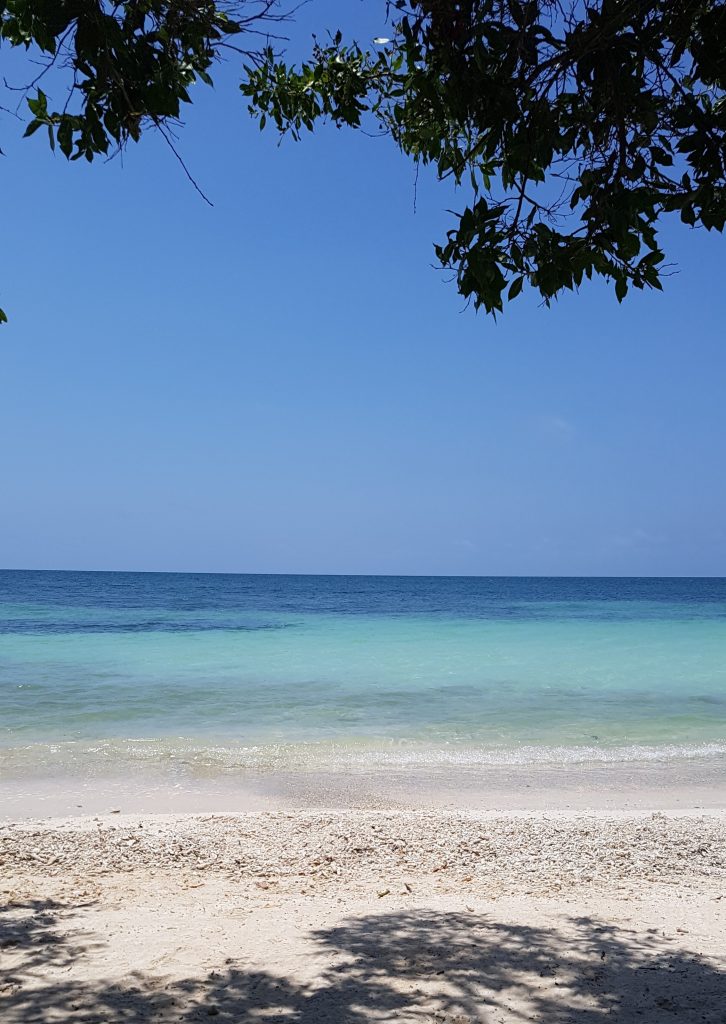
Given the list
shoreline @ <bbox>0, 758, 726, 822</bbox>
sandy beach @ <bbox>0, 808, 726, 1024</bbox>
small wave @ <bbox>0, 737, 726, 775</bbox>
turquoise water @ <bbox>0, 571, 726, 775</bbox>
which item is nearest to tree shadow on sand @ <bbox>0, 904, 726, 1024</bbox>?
sandy beach @ <bbox>0, 808, 726, 1024</bbox>

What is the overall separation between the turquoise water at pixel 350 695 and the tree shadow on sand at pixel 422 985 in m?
4.85

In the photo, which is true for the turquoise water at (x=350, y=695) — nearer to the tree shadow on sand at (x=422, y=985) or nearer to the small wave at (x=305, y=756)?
the small wave at (x=305, y=756)

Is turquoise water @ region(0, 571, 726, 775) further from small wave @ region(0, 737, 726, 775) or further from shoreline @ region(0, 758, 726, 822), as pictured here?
shoreline @ region(0, 758, 726, 822)

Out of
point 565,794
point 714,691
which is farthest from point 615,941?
point 714,691

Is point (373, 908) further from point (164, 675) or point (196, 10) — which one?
point (164, 675)

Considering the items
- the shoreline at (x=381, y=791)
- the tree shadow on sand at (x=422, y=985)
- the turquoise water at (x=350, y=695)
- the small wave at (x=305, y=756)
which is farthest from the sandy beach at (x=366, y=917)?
the turquoise water at (x=350, y=695)

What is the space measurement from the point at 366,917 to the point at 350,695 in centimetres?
882

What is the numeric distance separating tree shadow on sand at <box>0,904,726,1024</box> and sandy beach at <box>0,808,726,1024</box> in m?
0.01

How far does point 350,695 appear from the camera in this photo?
1302 centimetres

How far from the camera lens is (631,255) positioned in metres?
2.91

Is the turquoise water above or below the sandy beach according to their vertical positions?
below

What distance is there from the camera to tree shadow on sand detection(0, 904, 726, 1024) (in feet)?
9.83

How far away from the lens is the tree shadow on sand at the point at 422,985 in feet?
9.83

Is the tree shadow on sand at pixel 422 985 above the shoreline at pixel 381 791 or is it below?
above
